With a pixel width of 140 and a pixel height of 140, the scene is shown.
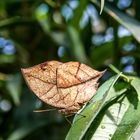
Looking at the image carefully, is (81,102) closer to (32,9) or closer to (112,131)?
(112,131)

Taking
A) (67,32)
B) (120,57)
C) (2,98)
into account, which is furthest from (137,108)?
(2,98)

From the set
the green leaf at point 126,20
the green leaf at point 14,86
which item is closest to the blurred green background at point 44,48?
the green leaf at point 14,86

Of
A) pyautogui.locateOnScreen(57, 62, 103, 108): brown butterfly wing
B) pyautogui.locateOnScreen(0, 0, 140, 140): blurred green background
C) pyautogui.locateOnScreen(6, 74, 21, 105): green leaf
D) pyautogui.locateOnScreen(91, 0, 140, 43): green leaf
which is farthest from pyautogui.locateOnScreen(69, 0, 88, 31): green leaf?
pyautogui.locateOnScreen(57, 62, 103, 108): brown butterfly wing

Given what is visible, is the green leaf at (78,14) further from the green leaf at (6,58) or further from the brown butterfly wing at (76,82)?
the brown butterfly wing at (76,82)

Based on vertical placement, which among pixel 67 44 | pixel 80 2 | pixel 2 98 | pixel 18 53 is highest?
pixel 80 2

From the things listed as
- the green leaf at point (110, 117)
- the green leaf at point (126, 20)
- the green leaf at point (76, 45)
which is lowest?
the green leaf at point (76, 45)
